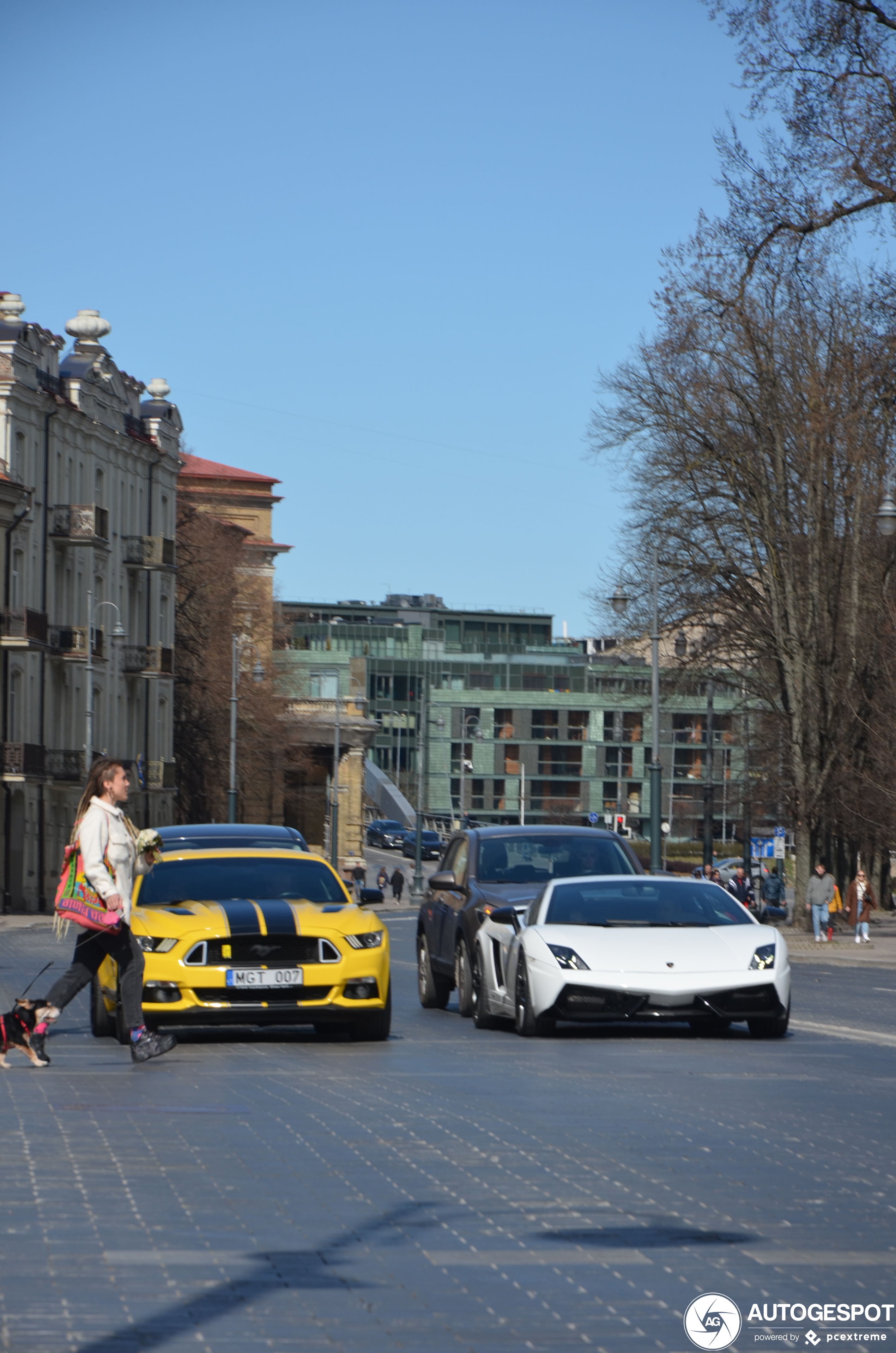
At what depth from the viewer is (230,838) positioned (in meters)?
18.3

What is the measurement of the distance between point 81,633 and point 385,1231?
6940 centimetres

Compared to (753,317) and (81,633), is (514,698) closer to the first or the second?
(81,633)

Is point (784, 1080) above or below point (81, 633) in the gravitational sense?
below

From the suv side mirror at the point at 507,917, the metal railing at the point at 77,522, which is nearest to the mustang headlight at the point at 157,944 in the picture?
the suv side mirror at the point at 507,917

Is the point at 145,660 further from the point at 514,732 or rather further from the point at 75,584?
the point at 514,732

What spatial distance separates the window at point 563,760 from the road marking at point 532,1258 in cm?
17575

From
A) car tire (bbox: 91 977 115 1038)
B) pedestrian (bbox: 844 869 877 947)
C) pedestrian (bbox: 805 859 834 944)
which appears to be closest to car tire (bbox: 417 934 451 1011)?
car tire (bbox: 91 977 115 1038)

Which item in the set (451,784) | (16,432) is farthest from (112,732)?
(451,784)

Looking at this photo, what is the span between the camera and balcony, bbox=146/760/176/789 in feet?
279

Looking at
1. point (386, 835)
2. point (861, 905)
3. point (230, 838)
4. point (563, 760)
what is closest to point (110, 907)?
point (230, 838)

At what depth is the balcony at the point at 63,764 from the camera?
239 feet

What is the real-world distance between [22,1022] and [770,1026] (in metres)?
5.78

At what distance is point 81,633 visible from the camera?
250 ft

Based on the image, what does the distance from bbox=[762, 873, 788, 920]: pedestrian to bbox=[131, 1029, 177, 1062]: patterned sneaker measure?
4281 cm
